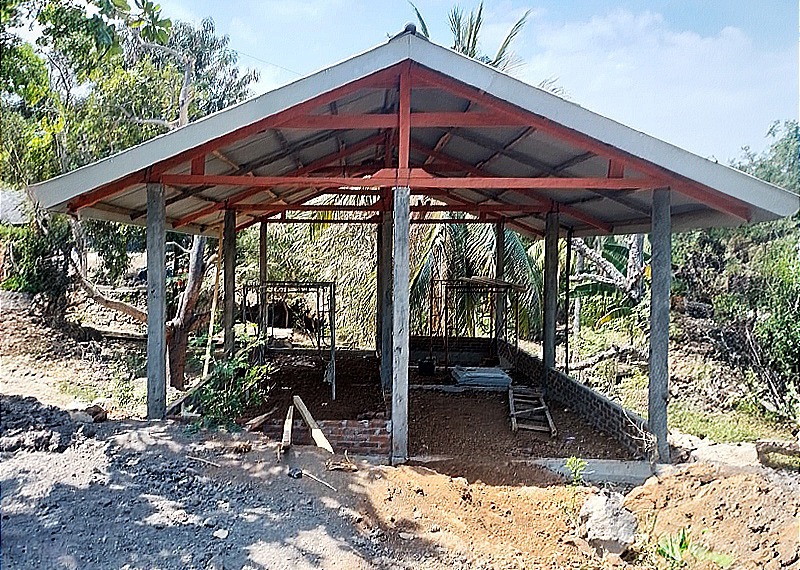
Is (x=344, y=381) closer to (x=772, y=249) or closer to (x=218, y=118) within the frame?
(x=218, y=118)

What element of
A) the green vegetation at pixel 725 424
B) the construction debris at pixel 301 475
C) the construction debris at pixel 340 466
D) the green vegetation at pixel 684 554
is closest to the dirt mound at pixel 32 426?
the construction debris at pixel 301 475

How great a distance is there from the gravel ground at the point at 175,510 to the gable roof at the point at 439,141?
2147 millimetres

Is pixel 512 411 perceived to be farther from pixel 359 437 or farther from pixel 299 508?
pixel 299 508

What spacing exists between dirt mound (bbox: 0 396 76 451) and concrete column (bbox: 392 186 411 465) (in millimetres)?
2553

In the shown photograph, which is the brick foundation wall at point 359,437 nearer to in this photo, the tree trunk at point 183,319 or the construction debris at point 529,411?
the construction debris at point 529,411

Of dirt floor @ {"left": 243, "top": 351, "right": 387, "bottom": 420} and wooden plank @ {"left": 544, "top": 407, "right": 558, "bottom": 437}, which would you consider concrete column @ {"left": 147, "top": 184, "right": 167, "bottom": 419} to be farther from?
wooden plank @ {"left": 544, "top": 407, "right": 558, "bottom": 437}

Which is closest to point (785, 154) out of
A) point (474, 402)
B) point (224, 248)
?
point (474, 402)

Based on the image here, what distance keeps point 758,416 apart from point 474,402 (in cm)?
528

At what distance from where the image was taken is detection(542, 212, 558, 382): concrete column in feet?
28.5

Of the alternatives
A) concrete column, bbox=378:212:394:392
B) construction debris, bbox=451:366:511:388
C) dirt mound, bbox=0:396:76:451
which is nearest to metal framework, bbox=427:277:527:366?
construction debris, bbox=451:366:511:388

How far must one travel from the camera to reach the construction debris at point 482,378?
8977 millimetres

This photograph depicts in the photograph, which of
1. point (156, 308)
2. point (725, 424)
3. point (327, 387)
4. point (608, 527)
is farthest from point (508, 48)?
point (608, 527)

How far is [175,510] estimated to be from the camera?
3.77m

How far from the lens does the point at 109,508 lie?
3719mm
